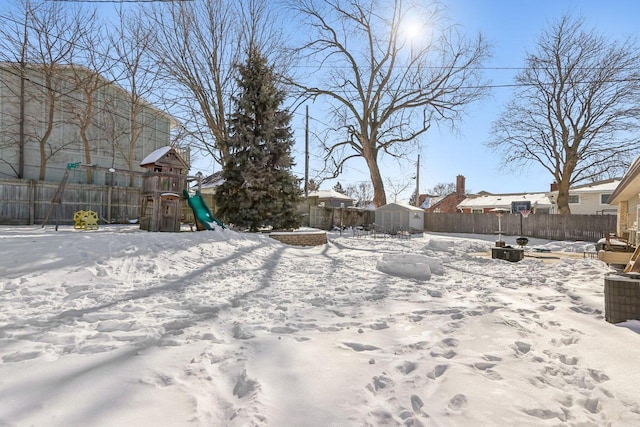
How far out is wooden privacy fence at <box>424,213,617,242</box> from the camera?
19.2 metres

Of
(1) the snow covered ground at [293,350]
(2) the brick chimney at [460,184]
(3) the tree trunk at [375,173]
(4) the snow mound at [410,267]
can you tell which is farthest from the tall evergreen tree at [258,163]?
(2) the brick chimney at [460,184]

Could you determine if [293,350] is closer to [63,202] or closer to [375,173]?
[63,202]

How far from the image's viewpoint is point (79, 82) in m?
16.0

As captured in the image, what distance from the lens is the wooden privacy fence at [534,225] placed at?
19234 mm

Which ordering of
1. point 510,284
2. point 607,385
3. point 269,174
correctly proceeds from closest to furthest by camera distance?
point 607,385
point 510,284
point 269,174

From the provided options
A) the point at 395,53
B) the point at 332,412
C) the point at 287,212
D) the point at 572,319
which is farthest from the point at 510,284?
the point at 395,53

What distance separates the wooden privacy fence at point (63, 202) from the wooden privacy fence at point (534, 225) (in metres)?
20.4

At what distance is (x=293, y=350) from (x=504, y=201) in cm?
3764

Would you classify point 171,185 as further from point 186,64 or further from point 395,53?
point 395,53

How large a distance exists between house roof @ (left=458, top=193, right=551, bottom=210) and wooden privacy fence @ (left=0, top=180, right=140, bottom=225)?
32648 mm

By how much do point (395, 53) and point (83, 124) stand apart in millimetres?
17608

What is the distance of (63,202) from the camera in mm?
14781

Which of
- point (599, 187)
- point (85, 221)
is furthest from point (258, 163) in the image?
point (599, 187)

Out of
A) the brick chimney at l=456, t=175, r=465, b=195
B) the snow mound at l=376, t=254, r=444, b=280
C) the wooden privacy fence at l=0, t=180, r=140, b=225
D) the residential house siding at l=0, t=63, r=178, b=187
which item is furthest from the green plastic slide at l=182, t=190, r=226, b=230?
the brick chimney at l=456, t=175, r=465, b=195
